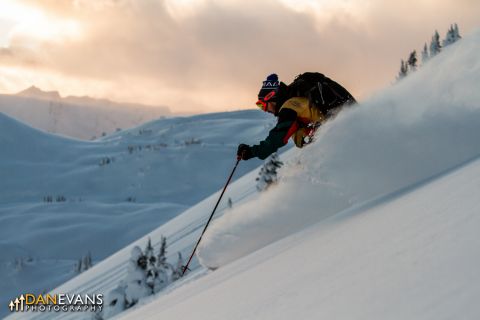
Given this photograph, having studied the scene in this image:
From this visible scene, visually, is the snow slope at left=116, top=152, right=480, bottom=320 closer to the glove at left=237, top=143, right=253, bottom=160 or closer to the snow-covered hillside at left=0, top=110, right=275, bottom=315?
the glove at left=237, top=143, right=253, bottom=160

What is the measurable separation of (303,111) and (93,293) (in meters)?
16.3

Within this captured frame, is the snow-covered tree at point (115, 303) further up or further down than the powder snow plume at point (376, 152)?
further up

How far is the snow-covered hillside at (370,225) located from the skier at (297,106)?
32cm

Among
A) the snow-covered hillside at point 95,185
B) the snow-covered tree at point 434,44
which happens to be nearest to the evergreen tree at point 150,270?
the snow-covered hillside at point 95,185

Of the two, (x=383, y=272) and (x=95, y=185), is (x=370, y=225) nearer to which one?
(x=383, y=272)

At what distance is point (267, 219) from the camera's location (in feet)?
21.4

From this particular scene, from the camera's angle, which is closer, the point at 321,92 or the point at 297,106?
the point at 297,106

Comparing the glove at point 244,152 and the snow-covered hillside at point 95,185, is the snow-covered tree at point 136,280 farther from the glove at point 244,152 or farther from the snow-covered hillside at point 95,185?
the snow-covered hillside at point 95,185

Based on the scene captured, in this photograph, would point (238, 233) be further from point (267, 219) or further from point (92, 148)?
point (92, 148)

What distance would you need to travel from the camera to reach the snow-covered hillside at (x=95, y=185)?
41.7 metres

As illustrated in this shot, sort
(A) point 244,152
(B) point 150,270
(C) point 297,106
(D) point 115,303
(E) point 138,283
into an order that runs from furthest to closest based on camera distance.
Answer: (B) point 150,270 < (E) point 138,283 < (D) point 115,303 < (C) point 297,106 < (A) point 244,152

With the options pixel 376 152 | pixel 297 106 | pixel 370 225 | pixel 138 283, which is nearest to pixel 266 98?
pixel 297 106

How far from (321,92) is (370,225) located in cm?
400

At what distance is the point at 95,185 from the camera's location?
8325 centimetres
